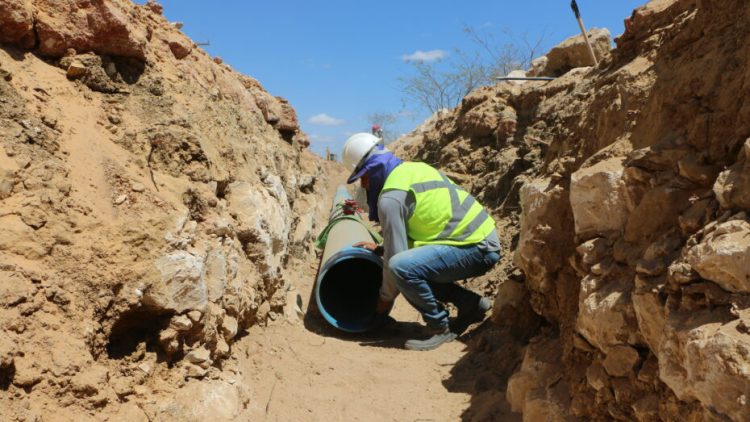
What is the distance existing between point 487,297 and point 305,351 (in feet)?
5.60

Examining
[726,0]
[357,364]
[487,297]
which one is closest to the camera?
[726,0]

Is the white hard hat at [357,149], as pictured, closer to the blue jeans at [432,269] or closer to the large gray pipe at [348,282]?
the large gray pipe at [348,282]

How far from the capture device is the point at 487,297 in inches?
194

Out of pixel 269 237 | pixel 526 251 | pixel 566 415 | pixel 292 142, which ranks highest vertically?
pixel 292 142

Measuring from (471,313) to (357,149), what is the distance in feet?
5.01

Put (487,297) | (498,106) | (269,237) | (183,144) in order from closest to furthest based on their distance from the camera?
(183,144) → (269,237) → (487,297) → (498,106)

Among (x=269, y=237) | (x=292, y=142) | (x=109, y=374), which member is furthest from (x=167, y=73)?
(x=292, y=142)

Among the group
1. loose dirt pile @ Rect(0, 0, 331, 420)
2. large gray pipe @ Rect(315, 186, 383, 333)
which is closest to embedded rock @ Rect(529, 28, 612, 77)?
large gray pipe @ Rect(315, 186, 383, 333)

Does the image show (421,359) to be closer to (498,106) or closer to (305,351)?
(305,351)

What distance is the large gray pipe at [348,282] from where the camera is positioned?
185 inches

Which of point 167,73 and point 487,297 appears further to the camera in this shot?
point 487,297

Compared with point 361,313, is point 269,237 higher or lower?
higher

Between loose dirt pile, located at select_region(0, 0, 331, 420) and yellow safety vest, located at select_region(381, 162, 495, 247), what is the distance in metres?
1.00

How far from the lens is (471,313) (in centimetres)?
461
